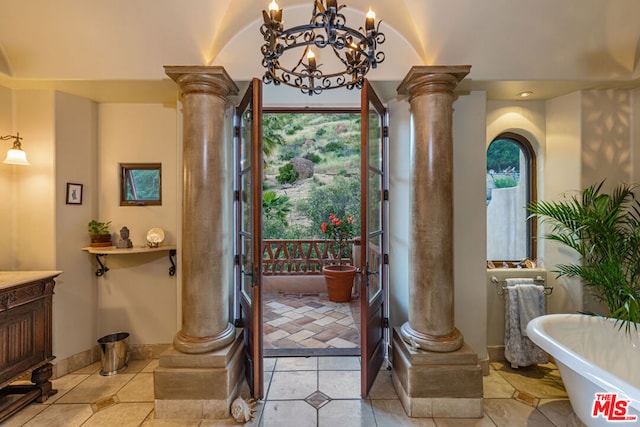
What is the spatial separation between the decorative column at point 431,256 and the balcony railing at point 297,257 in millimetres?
3316

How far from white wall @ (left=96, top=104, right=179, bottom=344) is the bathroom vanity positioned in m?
0.61

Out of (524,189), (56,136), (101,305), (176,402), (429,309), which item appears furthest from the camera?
(524,189)

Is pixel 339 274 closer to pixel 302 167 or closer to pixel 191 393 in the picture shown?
pixel 191 393

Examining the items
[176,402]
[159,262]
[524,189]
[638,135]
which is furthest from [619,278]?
[159,262]

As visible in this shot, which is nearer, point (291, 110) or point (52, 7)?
Result: point (52, 7)

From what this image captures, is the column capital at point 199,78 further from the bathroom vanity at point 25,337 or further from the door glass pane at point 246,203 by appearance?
the bathroom vanity at point 25,337

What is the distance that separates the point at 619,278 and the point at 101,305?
473 centimetres

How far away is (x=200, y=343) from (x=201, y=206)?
1062mm

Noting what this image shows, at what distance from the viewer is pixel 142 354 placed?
3158mm

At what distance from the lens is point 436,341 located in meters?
2.34

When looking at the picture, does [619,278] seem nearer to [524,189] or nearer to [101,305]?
[524,189]

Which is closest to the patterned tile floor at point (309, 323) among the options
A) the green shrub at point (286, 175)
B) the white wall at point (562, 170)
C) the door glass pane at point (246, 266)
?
the door glass pane at point (246, 266)

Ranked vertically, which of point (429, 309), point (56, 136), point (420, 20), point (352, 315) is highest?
point (420, 20)

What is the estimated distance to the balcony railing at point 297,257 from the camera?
5680 mm
